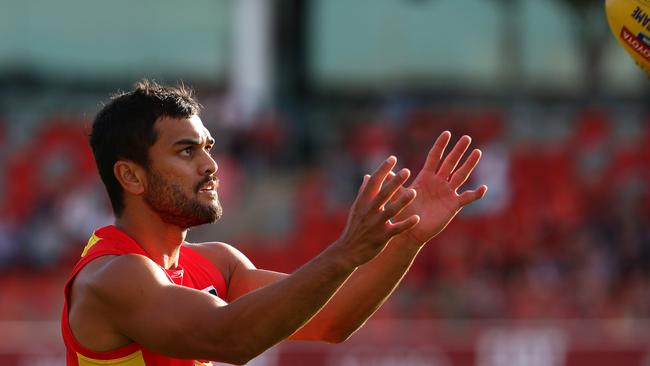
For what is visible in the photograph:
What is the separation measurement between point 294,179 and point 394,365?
5151 millimetres

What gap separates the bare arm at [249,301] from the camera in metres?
3.57

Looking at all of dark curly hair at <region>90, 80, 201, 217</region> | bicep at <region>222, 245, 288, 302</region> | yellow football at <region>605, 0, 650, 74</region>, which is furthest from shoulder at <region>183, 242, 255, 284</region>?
yellow football at <region>605, 0, 650, 74</region>


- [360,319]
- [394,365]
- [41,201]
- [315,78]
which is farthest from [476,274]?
[360,319]

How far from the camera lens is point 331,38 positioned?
1923 cm

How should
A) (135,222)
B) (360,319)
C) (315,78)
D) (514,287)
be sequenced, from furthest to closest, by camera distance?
1. (315,78)
2. (514,287)
3. (360,319)
4. (135,222)

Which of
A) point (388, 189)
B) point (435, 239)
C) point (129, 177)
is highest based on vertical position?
point (435, 239)

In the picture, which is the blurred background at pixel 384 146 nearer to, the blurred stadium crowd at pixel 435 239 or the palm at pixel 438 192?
the blurred stadium crowd at pixel 435 239

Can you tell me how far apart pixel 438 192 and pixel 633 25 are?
3.94ft

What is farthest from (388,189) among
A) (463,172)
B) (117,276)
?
(117,276)

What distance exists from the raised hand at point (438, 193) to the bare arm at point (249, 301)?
63 cm

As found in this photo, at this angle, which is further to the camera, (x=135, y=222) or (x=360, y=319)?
(x=360, y=319)

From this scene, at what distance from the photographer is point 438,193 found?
14.1 ft

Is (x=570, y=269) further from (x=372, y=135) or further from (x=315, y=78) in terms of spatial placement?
(x=315, y=78)

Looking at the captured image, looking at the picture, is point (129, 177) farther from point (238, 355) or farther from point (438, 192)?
point (438, 192)
